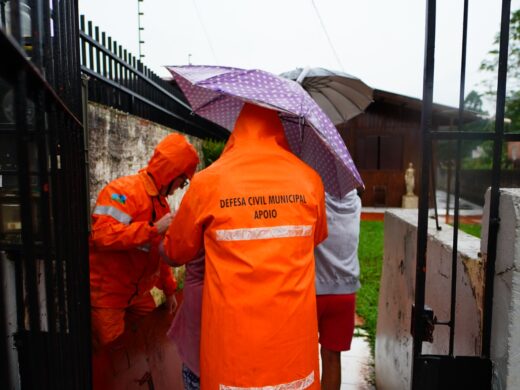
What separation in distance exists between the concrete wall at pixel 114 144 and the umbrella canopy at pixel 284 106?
1.41 m

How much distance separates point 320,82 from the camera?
3.33 metres

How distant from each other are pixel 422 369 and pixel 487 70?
84.7ft

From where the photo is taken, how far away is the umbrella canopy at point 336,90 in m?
3.12

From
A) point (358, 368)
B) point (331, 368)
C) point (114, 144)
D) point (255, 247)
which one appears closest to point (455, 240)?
point (255, 247)

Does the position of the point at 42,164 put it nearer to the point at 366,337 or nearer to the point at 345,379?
the point at 345,379

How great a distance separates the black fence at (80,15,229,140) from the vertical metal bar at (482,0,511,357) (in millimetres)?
1567

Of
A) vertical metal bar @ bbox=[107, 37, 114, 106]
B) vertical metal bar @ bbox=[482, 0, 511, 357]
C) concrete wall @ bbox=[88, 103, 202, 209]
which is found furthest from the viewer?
vertical metal bar @ bbox=[107, 37, 114, 106]

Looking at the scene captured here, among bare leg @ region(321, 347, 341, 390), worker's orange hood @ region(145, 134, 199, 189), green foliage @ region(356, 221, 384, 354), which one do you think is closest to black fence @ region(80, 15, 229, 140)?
worker's orange hood @ region(145, 134, 199, 189)

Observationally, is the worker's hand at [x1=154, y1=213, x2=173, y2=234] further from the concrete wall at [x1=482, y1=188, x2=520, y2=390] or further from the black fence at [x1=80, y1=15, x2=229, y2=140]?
the concrete wall at [x1=482, y1=188, x2=520, y2=390]

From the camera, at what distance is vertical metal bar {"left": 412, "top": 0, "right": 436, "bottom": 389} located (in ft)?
5.32

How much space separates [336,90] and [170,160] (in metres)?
1.54

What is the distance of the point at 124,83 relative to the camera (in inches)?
177

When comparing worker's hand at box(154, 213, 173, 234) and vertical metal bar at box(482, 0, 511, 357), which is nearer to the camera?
vertical metal bar at box(482, 0, 511, 357)

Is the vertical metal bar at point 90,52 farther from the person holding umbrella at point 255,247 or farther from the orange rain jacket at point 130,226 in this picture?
the person holding umbrella at point 255,247
